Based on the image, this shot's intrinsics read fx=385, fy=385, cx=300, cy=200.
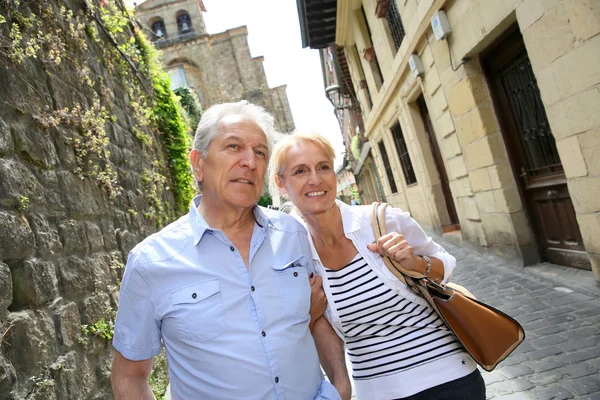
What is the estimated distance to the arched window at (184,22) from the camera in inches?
1138

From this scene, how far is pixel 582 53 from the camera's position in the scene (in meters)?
3.10

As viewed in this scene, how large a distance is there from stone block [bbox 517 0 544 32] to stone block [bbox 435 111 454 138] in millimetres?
2278

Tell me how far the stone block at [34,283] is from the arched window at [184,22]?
99.7 ft

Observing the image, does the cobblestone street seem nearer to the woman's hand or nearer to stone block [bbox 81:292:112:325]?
the woman's hand

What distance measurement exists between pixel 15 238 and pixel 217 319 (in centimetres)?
132

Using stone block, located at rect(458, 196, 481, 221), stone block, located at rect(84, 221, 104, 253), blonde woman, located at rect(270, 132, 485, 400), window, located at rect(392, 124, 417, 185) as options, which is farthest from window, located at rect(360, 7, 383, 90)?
blonde woman, located at rect(270, 132, 485, 400)

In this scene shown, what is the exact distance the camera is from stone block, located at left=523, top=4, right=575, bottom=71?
3.22 metres

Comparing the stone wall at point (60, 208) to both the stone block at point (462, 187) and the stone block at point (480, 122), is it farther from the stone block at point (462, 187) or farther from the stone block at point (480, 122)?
the stone block at point (462, 187)

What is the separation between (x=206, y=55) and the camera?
2789 centimetres

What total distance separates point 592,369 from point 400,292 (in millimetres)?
1832

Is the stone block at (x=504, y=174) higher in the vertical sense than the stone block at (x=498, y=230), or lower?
higher

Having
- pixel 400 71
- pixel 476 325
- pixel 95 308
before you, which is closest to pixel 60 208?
pixel 95 308

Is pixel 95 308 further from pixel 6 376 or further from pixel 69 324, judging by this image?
pixel 6 376

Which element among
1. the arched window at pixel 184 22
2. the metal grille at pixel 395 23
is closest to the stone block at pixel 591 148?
the metal grille at pixel 395 23
